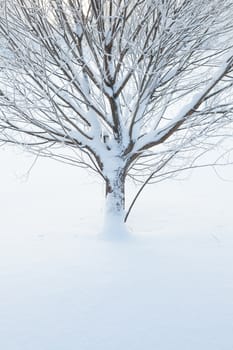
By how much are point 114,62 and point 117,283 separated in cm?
271

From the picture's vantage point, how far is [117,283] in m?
2.62

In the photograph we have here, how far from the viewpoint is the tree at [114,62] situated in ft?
11.6

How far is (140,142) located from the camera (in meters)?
4.32

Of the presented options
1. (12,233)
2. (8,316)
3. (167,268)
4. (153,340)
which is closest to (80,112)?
(12,233)

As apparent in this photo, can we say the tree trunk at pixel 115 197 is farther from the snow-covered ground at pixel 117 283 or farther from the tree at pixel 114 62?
the snow-covered ground at pixel 117 283

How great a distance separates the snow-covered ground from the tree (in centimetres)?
91

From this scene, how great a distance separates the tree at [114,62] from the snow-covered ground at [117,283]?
91cm

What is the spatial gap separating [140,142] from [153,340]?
2.79m

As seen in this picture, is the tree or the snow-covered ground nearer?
the snow-covered ground

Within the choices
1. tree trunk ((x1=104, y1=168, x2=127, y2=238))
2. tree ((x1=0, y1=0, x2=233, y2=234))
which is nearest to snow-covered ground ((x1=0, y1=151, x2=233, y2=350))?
tree trunk ((x1=104, y1=168, x2=127, y2=238))

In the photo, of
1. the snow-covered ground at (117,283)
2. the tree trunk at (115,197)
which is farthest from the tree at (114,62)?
the snow-covered ground at (117,283)

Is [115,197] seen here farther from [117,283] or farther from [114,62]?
[117,283]

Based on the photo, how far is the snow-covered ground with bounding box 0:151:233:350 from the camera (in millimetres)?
1926

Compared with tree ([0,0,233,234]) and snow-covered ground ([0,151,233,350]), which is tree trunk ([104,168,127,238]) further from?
snow-covered ground ([0,151,233,350])
